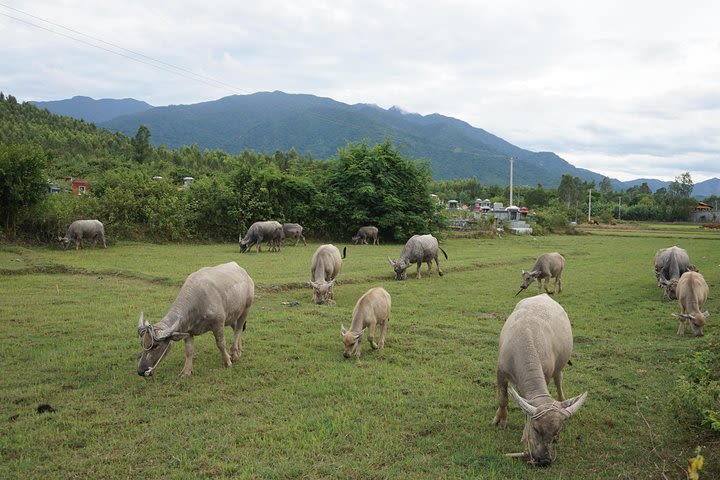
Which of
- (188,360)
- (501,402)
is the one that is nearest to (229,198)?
(188,360)

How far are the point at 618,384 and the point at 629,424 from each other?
1.61 m

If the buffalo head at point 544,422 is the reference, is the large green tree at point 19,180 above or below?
above

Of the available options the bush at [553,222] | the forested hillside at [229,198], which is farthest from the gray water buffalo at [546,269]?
the bush at [553,222]

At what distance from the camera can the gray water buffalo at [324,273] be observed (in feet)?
49.6

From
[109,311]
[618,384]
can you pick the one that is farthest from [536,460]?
[109,311]

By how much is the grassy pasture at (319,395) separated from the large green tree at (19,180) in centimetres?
1065

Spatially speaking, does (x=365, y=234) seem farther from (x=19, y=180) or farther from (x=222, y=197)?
(x=19, y=180)

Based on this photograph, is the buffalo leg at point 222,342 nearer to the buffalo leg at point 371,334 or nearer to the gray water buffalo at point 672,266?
the buffalo leg at point 371,334

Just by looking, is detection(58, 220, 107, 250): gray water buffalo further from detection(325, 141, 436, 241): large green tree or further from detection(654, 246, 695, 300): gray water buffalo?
detection(654, 246, 695, 300): gray water buffalo

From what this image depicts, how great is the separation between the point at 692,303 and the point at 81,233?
86.2 ft

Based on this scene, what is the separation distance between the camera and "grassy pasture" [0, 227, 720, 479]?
233 inches

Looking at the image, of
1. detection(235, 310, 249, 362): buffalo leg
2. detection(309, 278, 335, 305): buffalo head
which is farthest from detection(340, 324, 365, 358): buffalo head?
detection(309, 278, 335, 305): buffalo head

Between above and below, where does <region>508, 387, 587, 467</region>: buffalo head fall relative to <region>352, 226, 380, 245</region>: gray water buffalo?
below

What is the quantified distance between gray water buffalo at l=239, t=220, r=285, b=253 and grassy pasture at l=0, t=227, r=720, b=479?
13.0 m
